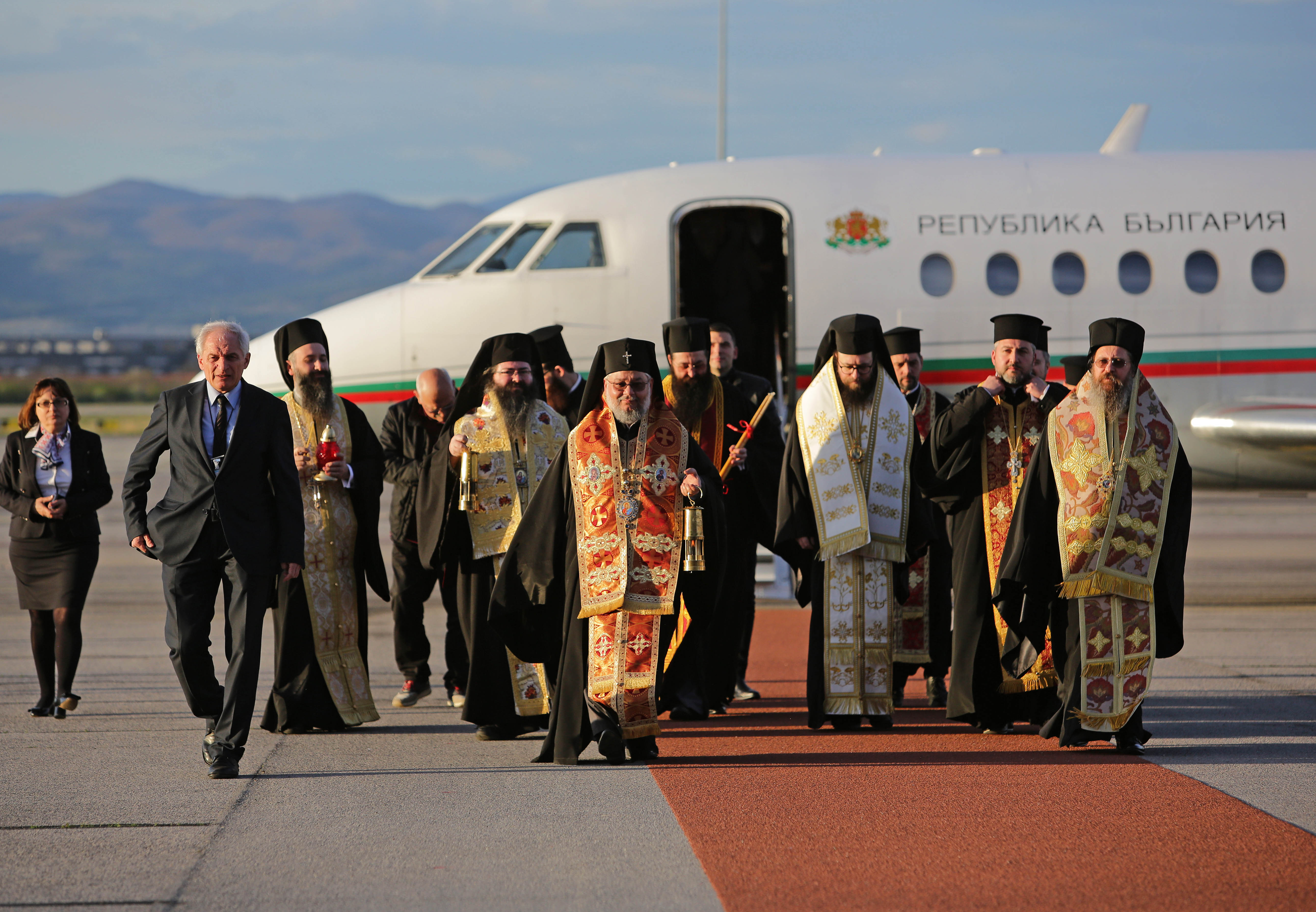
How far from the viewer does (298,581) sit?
708cm

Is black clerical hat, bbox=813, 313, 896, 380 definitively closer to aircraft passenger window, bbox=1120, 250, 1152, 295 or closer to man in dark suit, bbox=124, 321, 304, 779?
man in dark suit, bbox=124, 321, 304, 779

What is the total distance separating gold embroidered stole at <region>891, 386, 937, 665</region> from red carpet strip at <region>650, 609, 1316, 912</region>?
0.74 m

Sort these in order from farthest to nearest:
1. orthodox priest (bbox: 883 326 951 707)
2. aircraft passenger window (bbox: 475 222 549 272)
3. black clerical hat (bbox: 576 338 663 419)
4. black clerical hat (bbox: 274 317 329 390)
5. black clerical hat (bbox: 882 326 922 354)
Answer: aircraft passenger window (bbox: 475 222 549 272) → black clerical hat (bbox: 882 326 922 354) → orthodox priest (bbox: 883 326 951 707) → black clerical hat (bbox: 274 317 329 390) → black clerical hat (bbox: 576 338 663 419)

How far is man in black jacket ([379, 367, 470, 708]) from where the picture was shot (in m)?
7.97

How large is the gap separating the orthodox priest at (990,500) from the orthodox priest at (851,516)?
0.85 ft

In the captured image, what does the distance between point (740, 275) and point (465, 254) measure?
2.80 meters

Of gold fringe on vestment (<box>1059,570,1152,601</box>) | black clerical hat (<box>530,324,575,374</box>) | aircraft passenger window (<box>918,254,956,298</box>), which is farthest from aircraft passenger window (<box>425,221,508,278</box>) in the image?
gold fringe on vestment (<box>1059,570,1152,601</box>)

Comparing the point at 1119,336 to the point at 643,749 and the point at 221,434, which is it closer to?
the point at 643,749

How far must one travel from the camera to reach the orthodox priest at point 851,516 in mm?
7035

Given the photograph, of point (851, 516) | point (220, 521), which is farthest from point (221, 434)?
point (851, 516)

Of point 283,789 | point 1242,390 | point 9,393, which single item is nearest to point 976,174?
point 1242,390

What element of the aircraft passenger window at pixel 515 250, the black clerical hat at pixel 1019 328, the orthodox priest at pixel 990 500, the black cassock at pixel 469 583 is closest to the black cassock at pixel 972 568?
the orthodox priest at pixel 990 500

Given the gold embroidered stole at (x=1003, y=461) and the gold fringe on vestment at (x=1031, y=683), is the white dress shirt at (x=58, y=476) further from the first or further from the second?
the gold fringe on vestment at (x=1031, y=683)

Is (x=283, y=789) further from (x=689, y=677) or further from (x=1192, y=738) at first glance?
(x=1192, y=738)
